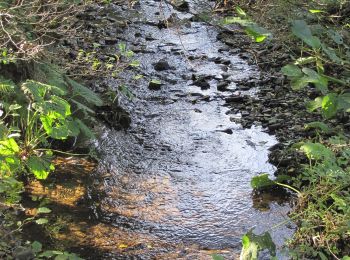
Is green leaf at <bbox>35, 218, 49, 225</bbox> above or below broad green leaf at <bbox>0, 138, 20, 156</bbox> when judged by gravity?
below

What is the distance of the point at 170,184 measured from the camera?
4.82 m

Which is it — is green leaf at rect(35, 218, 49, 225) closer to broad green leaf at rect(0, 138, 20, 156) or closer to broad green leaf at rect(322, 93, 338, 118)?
broad green leaf at rect(0, 138, 20, 156)

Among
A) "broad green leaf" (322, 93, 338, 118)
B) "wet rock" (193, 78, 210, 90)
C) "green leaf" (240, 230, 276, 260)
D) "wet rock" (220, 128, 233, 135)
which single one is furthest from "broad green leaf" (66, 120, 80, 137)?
"wet rock" (193, 78, 210, 90)

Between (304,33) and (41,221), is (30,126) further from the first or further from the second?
(304,33)

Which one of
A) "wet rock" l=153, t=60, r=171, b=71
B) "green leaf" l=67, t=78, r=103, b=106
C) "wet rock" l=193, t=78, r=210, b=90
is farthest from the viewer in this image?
"wet rock" l=153, t=60, r=171, b=71

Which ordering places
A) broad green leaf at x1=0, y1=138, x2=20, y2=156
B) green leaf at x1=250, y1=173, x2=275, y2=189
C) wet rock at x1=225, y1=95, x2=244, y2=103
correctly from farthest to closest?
1. wet rock at x1=225, y1=95, x2=244, y2=103
2. green leaf at x1=250, y1=173, x2=275, y2=189
3. broad green leaf at x1=0, y1=138, x2=20, y2=156

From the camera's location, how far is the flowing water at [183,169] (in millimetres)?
4070

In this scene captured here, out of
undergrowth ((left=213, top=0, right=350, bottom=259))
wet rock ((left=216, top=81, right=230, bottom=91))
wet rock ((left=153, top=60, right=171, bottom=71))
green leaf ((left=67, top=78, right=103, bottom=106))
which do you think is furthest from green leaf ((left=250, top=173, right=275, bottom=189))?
wet rock ((left=153, top=60, right=171, bottom=71))

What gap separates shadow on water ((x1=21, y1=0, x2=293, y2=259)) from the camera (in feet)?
13.1

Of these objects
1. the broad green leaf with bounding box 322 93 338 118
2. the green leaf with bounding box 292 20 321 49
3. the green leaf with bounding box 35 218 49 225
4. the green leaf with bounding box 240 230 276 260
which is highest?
the green leaf with bounding box 292 20 321 49

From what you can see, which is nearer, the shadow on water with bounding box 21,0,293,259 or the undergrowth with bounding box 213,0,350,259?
the undergrowth with bounding box 213,0,350,259

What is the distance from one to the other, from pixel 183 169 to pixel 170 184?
1.07 feet

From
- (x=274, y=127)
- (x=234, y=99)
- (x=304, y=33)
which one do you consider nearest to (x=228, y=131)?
(x=274, y=127)

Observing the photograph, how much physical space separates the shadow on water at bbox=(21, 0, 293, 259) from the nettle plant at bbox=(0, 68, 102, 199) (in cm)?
35
